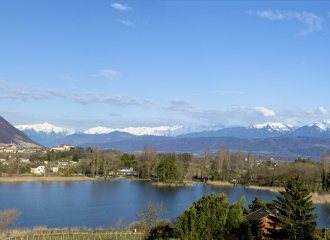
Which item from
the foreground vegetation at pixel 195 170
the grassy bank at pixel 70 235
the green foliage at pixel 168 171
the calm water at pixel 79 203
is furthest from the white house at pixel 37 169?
the grassy bank at pixel 70 235

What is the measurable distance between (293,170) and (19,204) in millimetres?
40405

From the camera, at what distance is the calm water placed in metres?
25.5

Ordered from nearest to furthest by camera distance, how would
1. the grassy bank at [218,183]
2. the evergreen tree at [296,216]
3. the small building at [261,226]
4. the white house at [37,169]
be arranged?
the evergreen tree at [296,216] < the small building at [261,226] < the grassy bank at [218,183] < the white house at [37,169]

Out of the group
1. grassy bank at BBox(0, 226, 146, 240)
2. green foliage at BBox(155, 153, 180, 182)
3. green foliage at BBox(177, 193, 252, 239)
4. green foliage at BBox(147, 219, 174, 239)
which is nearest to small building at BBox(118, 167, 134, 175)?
green foliage at BBox(155, 153, 180, 182)

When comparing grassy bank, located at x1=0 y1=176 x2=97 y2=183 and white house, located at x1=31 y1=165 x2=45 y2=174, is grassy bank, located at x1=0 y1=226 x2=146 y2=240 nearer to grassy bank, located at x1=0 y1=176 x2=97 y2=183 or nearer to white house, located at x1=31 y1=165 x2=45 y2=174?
grassy bank, located at x1=0 y1=176 x2=97 y2=183

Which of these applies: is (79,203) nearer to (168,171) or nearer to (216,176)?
(168,171)

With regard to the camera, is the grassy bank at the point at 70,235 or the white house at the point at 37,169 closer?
the grassy bank at the point at 70,235

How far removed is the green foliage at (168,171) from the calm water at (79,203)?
10080 mm

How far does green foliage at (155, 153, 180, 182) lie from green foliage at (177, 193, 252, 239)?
36.2m

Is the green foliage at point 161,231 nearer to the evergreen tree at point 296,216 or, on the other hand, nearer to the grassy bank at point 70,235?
the grassy bank at point 70,235

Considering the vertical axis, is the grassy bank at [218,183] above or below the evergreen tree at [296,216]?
below

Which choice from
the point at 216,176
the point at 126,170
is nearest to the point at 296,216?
the point at 216,176

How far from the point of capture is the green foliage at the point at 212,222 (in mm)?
14992

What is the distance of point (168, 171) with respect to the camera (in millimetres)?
52656
